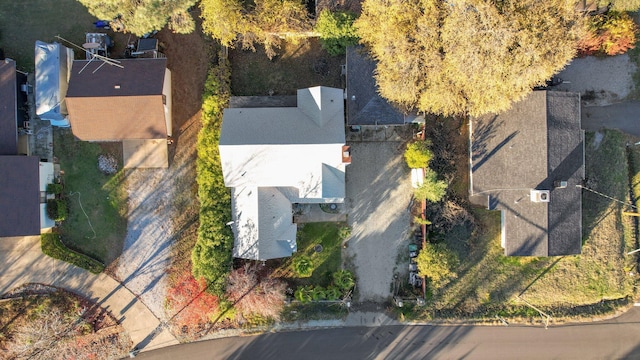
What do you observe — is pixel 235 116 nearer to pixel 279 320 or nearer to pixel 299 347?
pixel 279 320

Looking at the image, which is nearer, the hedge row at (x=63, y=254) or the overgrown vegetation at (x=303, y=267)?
the overgrown vegetation at (x=303, y=267)

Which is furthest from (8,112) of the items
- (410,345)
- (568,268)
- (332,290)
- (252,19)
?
(568,268)

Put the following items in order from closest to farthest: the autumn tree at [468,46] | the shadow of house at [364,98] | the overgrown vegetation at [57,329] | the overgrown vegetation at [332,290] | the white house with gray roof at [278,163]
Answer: the autumn tree at [468,46] → the white house with gray roof at [278,163] → the shadow of house at [364,98] → the overgrown vegetation at [332,290] → the overgrown vegetation at [57,329]

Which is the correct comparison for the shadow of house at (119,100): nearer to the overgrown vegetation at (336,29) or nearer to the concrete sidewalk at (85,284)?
the concrete sidewalk at (85,284)

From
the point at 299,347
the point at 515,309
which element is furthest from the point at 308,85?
the point at 515,309

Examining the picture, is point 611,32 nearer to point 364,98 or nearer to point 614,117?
point 614,117

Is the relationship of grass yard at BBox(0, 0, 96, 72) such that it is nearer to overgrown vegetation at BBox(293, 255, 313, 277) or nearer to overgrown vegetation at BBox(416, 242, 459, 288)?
overgrown vegetation at BBox(293, 255, 313, 277)

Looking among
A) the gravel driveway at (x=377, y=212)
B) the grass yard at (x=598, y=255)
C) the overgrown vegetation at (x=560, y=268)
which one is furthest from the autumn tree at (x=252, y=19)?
the grass yard at (x=598, y=255)
